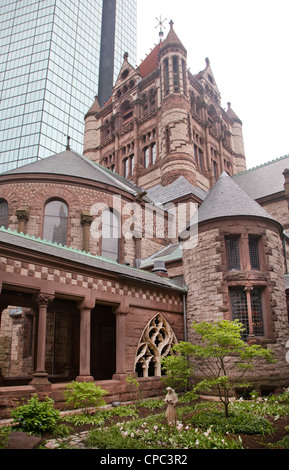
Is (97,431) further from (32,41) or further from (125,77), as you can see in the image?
(32,41)

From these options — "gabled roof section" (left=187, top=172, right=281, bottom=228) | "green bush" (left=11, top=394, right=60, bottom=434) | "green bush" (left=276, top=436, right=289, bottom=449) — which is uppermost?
"gabled roof section" (left=187, top=172, right=281, bottom=228)

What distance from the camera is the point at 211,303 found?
47.0 ft

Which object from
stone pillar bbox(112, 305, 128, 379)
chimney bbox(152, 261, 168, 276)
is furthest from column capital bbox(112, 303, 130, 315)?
chimney bbox(152, 261, 168, 276)

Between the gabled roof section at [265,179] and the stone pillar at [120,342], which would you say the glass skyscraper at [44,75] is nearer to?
the gabled roof section at [265,179]

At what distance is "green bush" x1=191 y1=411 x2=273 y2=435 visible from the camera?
8328 millimetres

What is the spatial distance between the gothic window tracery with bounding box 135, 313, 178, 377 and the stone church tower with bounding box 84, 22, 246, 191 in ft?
61.6

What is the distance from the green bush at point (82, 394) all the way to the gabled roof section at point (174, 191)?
17.9m

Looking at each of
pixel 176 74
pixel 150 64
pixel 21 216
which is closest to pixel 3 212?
pixel 21 216

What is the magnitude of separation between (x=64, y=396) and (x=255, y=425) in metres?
5.18

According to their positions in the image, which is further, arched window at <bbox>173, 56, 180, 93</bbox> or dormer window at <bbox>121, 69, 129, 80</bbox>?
dormer window at <bbox>121, 69, 129, 80</bbox>

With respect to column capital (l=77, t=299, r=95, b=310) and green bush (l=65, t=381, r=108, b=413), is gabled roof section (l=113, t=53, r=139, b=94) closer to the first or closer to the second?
column capital (l=77, t=299, r=95, b=310)

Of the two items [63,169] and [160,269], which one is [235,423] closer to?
[160,269]

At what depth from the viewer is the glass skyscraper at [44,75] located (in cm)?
7188
